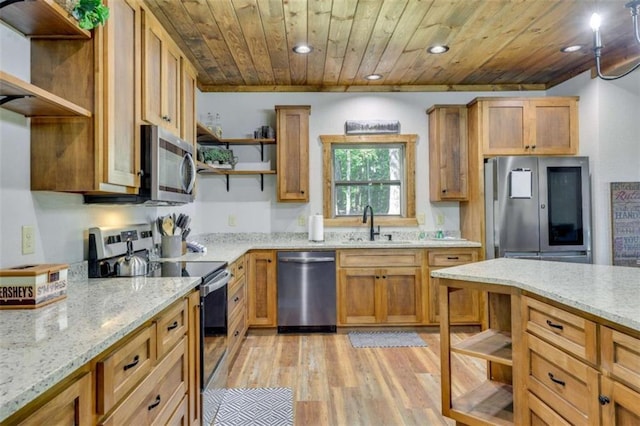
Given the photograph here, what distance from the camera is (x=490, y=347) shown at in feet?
6.53

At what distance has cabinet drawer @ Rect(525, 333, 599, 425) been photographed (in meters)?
1.35

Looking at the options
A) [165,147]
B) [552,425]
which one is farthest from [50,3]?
[552,425]

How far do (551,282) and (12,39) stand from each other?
2492mm

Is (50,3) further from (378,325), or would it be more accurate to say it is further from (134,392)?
(378,325)

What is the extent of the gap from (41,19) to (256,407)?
7.24 feet

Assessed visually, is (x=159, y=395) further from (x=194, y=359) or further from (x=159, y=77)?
(x=159, y=77)

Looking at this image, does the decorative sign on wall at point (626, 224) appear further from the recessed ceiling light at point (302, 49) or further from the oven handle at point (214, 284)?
the oven handle at point (214, 284)

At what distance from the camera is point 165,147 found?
216cm

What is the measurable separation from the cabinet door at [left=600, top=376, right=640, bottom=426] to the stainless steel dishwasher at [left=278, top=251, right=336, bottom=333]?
8.31 ft

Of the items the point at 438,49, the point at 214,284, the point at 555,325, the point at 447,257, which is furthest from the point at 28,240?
the point at 447,257

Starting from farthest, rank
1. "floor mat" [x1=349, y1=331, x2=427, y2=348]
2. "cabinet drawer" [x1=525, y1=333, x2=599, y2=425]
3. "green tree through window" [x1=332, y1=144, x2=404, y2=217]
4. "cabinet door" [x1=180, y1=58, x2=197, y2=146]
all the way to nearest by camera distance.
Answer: "green tree through window" [x1=332, y1=144, x2=404, y2=217] → "floor mat" [x1=349, y1=331, x2=427, y2=348] → "cabinet door" [x1=180, y1=58, x2=197, y2=146] → "cabinet drawer" [x1=525, y1=333, x2=599, y2=425]

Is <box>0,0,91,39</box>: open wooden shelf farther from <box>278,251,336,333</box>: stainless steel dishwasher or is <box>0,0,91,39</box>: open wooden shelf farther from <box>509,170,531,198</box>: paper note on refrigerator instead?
<box>509,170,531,198</box>: paper note on refrigerator

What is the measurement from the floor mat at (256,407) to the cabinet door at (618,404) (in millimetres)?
1513

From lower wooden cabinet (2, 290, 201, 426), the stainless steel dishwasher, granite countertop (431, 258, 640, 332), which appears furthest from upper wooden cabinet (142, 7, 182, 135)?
granite countertop (431, 258, 640, 332)
